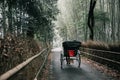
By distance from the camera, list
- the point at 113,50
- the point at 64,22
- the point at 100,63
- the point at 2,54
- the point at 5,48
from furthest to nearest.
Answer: the point at 64,22 → the point at 100,63 → the point at 113,50 → the point at 5,48 → the point at 2,54

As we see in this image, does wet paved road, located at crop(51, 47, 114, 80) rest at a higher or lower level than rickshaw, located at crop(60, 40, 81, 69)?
lower

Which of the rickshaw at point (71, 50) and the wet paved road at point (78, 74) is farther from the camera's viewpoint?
the rickshaw at point (71, 50)

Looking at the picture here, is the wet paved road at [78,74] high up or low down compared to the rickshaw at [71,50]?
down

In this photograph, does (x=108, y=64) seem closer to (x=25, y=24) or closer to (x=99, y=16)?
(x=25, y=24)

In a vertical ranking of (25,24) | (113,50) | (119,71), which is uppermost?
(25,24)

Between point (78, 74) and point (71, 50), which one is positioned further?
point (71, 50)

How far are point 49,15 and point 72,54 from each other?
11.1 feet

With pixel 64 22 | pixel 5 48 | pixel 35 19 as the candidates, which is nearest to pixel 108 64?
pixel 35 19

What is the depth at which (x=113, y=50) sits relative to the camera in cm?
1359

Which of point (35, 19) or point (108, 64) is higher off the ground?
point (35, 19)

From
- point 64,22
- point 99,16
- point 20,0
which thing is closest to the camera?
point 20,0

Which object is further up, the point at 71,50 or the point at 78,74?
the point at 71,50

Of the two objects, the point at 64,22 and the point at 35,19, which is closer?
the point at 35,19

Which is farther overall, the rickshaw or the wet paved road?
the rickshaw
